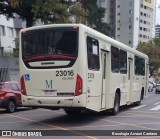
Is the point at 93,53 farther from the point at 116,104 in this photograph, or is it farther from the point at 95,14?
the point at 95,14

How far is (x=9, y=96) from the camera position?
19094 mm

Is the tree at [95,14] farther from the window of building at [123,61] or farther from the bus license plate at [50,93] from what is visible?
the bus license plate at [50,93]

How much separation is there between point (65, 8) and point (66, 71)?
18815mm

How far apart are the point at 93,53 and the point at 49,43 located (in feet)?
5.40

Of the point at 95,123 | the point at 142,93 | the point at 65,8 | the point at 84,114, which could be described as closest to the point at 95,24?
the point at 65,8

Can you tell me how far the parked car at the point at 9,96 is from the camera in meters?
Result: 18.8

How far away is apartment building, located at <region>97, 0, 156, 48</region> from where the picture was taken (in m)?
117

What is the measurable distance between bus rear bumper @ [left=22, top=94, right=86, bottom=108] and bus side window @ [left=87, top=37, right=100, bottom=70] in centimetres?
132

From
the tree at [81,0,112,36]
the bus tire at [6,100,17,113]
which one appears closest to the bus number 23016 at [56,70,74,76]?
the bus tire at [6,100,17,113]

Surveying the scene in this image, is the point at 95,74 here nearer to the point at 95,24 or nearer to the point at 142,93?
the point at 142,93

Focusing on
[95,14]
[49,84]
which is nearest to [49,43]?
[49,84]

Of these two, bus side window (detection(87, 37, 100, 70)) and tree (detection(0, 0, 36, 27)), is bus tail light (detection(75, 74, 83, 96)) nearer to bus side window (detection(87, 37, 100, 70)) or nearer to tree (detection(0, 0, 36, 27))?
bus side window (detection(87, 37, 100, 70))

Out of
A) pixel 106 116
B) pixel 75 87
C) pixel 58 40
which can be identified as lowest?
pixel 106 116

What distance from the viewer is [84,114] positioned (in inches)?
667
